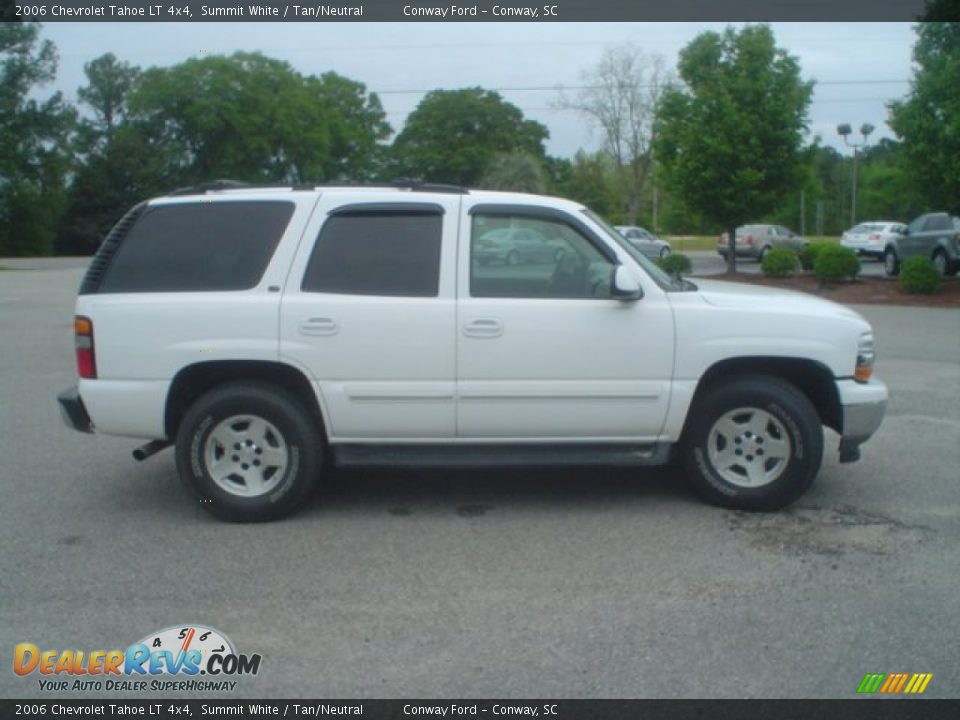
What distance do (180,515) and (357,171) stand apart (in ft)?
68.6

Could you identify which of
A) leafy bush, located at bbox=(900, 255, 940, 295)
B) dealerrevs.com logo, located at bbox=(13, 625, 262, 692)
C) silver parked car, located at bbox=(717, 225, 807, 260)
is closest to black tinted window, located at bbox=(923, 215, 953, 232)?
leafy bush, located at bbox=(900, 255, 940, 295)

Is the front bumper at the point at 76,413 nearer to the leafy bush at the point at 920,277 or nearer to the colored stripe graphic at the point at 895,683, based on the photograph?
the colored stripe graphic at the point at 895,683

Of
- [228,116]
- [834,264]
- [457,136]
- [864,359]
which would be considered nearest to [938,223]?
[834,264]

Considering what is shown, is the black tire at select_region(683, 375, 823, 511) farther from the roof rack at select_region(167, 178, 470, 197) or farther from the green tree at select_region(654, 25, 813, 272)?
the green tree at select_region(654, 25, 813, 272)

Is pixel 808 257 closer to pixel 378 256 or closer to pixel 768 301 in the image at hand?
pixel 768 301

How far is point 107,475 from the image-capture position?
7.35 m

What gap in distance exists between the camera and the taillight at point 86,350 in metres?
6.17

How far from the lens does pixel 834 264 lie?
2303 centimetres

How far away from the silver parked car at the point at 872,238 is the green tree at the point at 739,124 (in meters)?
10.5

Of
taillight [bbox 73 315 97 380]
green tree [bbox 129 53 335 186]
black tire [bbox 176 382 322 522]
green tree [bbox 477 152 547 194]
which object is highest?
green tree [bbox 129 53 335 186]

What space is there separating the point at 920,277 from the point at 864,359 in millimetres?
16293

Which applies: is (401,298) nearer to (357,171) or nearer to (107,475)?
(107,475)

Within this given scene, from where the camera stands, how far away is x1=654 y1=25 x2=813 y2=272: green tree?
958 inches

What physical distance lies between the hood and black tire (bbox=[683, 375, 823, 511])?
446 mm
